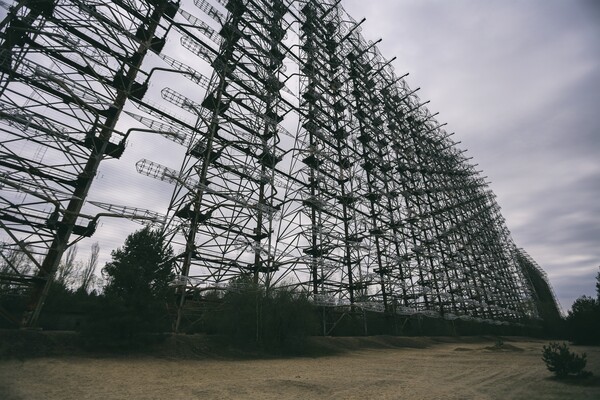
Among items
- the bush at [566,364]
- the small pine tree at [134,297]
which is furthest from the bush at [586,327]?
the small pine tree at [134,297]

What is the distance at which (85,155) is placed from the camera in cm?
1291

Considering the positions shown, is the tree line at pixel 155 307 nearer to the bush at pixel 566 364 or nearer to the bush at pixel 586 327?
the bush at pixel 566 364

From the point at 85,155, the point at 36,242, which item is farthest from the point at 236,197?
the point at 36,242

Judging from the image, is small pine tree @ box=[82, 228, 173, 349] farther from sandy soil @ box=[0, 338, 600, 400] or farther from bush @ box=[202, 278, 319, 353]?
bush @ box=[202, 278, 319, 353]

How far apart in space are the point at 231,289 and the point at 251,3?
832 inches

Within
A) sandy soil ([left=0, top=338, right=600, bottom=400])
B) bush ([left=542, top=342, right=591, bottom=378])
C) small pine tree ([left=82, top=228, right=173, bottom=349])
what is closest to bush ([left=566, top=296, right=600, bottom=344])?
sandy soil ([left=0, top=338, right=600, bottom=400])

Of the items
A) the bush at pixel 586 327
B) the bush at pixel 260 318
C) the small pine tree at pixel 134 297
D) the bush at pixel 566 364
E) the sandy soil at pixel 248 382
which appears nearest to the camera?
the sandy soil at pixel 248 382

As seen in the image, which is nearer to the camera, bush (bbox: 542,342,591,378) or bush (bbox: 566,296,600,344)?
bush (bbox: 542,342,591,378)

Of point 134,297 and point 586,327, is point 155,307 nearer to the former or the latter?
point 134,297

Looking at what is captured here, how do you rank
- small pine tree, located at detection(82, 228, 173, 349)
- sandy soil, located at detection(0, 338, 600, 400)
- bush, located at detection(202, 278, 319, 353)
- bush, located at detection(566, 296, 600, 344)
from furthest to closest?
bush, located at detection(566, 296, 600, 344), bush, located at detection(202, 278, 319, 353), small pine tree, located at detection(82, 228, 173, 349), sandy soil, located at detection(0, 338, 600, 400)

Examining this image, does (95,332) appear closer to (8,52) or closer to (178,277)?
(178,277)

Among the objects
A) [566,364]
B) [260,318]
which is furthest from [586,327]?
[260,318]

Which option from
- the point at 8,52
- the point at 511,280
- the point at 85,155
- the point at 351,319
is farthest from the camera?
the point at 511,280

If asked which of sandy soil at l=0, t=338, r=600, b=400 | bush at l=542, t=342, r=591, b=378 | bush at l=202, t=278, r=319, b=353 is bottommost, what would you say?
sandy soil at l=0, t=338, r=600, b=400
